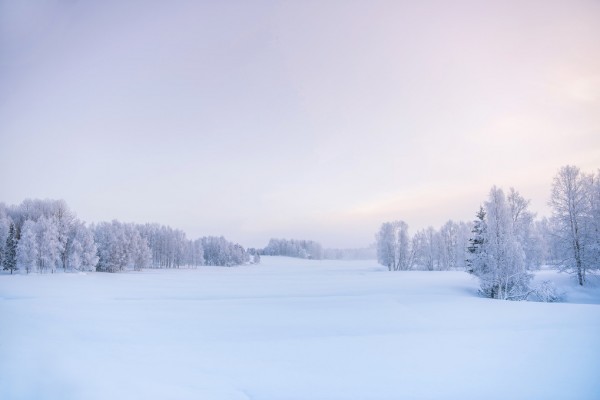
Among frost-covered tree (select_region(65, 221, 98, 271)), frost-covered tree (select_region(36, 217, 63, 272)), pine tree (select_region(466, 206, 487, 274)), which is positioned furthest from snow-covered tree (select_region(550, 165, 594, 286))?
frost-covered tree (select_region(36, 217, 63, 272))

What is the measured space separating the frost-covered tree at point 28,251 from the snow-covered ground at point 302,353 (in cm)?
4776

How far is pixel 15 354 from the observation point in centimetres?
1110

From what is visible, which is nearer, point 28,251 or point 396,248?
point 28,251

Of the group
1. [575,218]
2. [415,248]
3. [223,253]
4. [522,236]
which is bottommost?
[223,253]

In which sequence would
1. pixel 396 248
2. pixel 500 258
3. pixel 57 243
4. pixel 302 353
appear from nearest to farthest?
pixel 302 353, pixel 500 258, pixel 57 243, pixel 396 248

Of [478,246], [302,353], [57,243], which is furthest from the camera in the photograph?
[57,243]

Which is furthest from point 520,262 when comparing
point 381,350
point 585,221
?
point 381,350

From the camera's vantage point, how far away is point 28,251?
58094 millimetres

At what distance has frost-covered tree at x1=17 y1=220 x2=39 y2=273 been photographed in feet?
188

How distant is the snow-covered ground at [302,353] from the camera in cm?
873

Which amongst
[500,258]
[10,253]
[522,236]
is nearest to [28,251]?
[10,253]

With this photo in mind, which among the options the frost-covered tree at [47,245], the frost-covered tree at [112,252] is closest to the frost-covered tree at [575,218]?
the frost-covered tree at [47,245]

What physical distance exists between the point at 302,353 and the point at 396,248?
77.2m

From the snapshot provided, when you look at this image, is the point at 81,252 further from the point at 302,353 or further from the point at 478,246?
the point at 478,246
